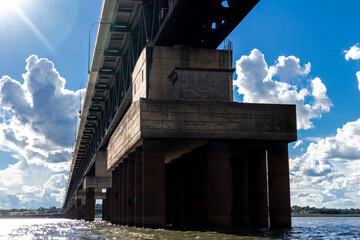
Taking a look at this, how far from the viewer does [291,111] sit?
40.5 m

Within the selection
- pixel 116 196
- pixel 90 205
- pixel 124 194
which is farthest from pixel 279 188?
pixel 90 205

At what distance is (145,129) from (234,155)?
1600 centimetres

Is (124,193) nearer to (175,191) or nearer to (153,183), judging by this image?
(175,191)

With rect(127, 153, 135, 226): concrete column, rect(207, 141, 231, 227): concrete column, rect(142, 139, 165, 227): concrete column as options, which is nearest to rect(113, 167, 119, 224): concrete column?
rect(127, 153, 135, 226): concrete column

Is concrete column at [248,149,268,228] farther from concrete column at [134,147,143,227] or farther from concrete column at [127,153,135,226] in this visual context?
concrete column at [127,153,135,226]

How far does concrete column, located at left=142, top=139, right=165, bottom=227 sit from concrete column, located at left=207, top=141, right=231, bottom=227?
12.1 feet

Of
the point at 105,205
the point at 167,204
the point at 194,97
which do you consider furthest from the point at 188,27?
the point at 105,205

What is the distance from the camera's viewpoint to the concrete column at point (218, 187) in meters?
37.3

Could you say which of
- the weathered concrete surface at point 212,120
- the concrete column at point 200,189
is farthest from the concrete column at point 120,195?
the weathered concrete surface at point 212,120

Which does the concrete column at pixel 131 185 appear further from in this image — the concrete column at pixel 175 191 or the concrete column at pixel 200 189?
the concrete column at pixel 175 191

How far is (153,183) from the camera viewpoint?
126ft

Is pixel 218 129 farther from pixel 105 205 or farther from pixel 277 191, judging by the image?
pixel 105 205

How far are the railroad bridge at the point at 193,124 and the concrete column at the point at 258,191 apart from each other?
9 cm

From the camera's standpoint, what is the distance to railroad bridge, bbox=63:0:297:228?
125 feet
